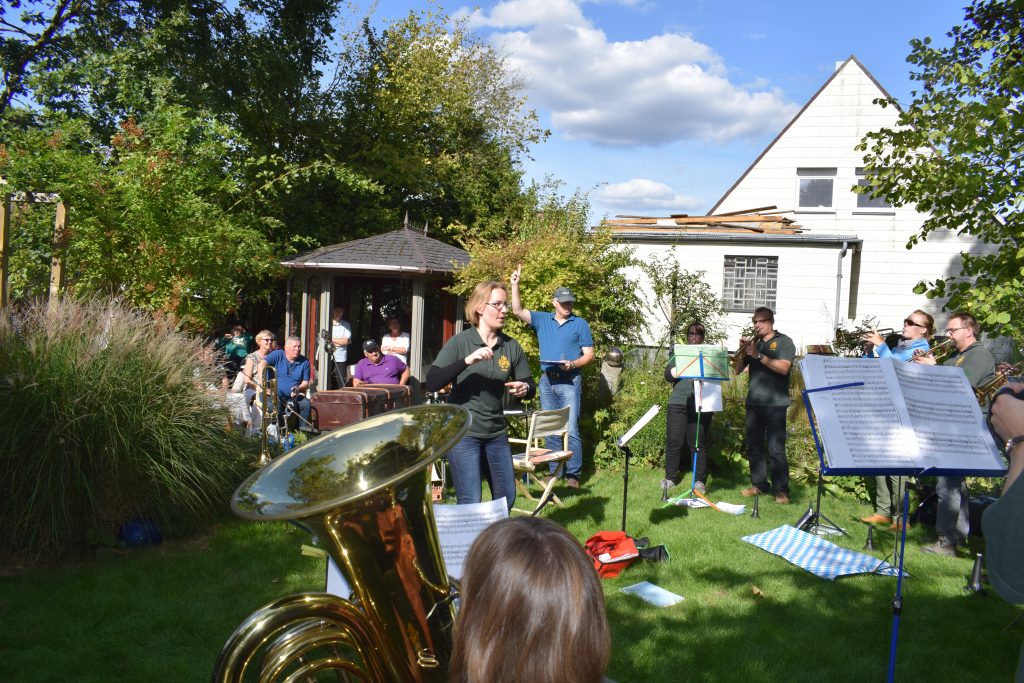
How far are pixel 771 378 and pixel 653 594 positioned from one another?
10.7 feet

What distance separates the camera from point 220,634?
3873 millimetres

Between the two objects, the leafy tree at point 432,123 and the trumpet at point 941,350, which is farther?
the leafy tree at point 432,123

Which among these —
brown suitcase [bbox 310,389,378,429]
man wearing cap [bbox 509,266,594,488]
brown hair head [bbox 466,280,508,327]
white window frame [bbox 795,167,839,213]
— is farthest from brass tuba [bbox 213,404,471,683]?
white window frame [bbox 795,167,839,213]

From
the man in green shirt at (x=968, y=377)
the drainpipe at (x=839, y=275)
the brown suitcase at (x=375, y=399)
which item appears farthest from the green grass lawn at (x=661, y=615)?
the drainpipe at (x=839, y=275)

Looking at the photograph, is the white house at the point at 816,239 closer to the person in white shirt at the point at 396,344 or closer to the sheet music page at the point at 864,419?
the person in white shirt at the point at 396,344

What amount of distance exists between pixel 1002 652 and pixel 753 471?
3.38m

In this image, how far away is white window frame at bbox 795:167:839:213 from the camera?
1778 centimetres

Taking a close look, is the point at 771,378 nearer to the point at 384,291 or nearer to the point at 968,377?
the point at 968,377

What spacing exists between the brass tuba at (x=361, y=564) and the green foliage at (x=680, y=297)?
1099cm

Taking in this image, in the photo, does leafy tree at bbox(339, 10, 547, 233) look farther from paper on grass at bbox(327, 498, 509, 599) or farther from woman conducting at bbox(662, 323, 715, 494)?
paper on grass at bbox(327, 498, 509, 599)

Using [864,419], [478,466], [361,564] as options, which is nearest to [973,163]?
[864,419]

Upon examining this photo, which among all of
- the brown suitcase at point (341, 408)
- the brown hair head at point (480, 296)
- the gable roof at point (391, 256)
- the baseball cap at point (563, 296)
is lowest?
the brown suitcase at point (341, 408)

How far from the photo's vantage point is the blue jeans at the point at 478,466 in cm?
421

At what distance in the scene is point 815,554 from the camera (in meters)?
5.45
